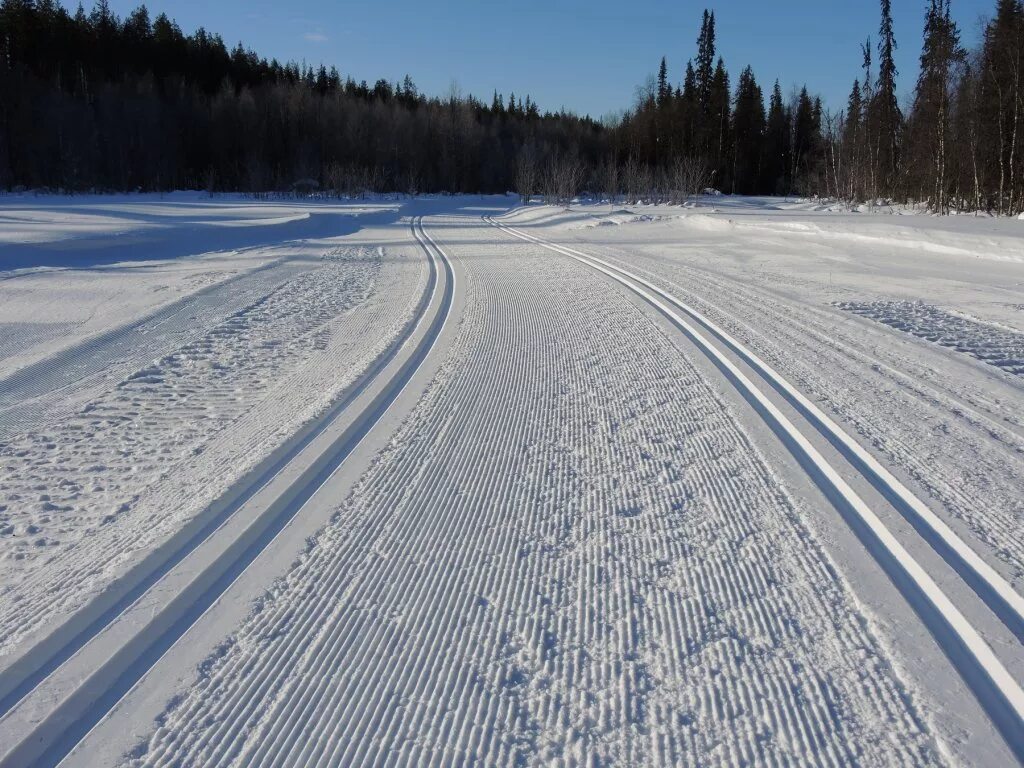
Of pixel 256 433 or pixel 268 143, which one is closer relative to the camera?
pixel 256 433

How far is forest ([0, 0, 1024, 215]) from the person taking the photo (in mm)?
47500

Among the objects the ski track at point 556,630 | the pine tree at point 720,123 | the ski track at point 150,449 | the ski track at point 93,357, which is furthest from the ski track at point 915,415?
the pine tree at point 720,123

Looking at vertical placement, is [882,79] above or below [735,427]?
above

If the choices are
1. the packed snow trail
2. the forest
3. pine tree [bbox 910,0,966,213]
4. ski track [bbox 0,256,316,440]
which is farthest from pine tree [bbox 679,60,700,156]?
ski track [bbox 0,256,316,440]

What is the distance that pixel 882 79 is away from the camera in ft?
176

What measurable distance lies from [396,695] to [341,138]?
78615mm

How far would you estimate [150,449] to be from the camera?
4.80 metres

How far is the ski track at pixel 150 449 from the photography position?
3.30m

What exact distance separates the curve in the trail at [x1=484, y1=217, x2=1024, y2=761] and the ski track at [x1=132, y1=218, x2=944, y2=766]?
26cm

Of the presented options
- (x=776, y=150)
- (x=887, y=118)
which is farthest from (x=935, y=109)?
(x=776, y=150)

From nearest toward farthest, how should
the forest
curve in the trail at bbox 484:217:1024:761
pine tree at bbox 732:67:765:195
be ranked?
curve in the trail at bbox 484:217:1024:761 < the forest < pine tree at bbox 732:67:765:195

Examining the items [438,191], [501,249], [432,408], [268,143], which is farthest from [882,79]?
[432,408]

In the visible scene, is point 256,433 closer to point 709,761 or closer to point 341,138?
point 709,761

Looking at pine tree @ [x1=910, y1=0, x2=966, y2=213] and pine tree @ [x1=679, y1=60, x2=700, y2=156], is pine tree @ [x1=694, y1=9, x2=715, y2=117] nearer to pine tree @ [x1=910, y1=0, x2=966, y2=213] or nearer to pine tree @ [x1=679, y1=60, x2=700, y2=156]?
pine tree @ [x1=679, y1=60, x2=700, y2=156]
